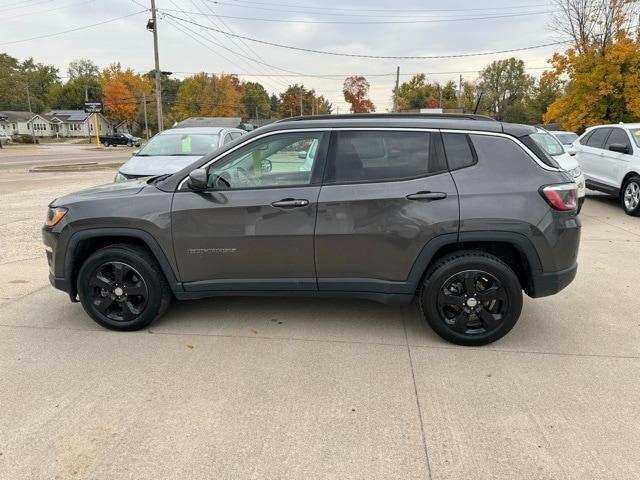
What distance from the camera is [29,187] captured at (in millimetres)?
14758

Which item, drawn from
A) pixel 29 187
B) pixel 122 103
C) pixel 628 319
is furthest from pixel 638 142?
pixel 122 103

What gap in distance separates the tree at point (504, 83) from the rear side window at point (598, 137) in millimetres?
86332

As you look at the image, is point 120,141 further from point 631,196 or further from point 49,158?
point 631,196

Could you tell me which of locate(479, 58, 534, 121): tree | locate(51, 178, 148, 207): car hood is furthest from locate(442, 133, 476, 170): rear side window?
locate(479, 58, 534, 121): tree

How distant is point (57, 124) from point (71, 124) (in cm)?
268

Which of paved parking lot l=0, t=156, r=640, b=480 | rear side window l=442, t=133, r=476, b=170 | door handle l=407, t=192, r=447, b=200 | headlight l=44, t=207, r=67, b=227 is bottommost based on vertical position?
paved parking lot l=0, t=156, r=640, b=480

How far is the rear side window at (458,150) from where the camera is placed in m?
3.80

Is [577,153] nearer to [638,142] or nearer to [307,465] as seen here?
[638,142]

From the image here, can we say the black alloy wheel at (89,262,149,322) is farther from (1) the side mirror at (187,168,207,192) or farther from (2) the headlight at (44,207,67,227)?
(1) the side mirror at (187,168,207,192)

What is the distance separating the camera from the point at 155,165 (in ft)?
27.4

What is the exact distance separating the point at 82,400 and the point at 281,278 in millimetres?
1635

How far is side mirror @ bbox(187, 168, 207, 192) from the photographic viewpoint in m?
3.81

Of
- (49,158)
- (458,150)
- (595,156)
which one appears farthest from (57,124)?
(458,150)

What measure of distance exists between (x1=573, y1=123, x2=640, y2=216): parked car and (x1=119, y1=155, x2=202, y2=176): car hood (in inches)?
330
